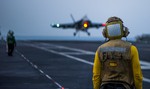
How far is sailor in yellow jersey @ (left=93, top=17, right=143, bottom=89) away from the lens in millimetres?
4887

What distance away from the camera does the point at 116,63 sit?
496cm

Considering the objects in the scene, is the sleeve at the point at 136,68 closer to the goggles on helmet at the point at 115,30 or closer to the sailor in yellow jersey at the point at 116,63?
the sailor in yellow jersey at the point at 116,63

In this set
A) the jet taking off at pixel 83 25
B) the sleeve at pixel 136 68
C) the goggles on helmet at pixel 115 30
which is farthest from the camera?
the jet taking off at pixel 83 25

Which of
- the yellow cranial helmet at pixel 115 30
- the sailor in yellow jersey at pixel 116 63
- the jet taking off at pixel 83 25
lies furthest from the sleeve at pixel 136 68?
the jet taking off at pixel 83 25

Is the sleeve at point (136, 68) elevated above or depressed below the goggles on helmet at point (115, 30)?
below

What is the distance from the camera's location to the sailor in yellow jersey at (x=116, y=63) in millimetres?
4887

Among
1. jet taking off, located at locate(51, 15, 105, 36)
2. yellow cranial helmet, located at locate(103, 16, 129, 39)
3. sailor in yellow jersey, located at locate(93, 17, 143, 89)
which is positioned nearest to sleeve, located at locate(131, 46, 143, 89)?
sailor in yellow jersey, located at locate(93, 17, 143, 89)

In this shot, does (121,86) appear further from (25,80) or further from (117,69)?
(25,80)

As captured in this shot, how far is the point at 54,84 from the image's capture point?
46.2 feet

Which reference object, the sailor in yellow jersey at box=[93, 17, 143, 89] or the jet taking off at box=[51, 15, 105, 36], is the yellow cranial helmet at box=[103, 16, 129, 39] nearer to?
the sailor in yellow jersey at box=[93, 17, 143, 89]

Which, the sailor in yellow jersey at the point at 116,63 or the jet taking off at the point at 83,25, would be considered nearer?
the sailor in yellow jersey at the point at 116,63

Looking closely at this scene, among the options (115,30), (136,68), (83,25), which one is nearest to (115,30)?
(115,30)

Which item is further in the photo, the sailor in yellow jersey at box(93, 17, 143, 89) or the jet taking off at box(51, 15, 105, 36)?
the jet taking off at box(51, 15, 105, 36)

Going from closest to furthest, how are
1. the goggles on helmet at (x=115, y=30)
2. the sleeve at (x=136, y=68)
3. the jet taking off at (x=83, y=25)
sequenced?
the sleeve at (x=136, y=68), the goggles on helmet at (x=115, y=30), the jet taking off at (x=83, y=25)
